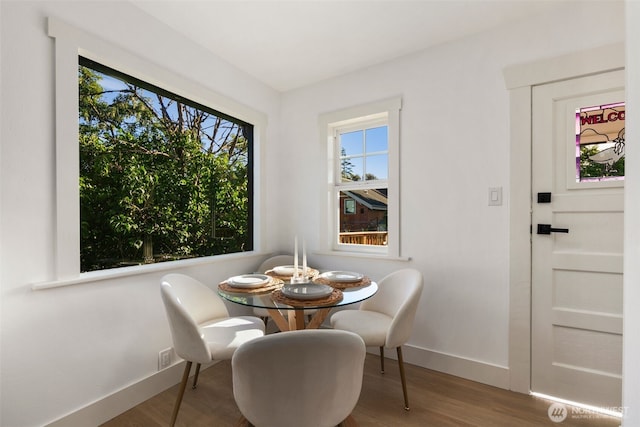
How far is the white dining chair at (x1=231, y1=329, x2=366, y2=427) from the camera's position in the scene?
37.8 inches

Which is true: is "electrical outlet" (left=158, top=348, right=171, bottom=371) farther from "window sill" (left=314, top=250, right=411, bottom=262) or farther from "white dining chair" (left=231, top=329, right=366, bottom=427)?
"window sill" (left=314, top=250, right=411, bottom=262)

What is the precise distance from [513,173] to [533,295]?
0.85 meters

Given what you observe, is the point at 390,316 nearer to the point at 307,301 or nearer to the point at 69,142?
the point at 307,301

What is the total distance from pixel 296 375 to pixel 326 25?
7.23 feet

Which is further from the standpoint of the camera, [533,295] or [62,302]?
[533,295]

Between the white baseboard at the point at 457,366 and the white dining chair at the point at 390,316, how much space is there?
1.02ft

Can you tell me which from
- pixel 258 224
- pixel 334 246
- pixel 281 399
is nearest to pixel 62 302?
pixel 281 399

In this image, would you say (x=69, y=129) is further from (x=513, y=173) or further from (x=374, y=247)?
(x=513, y=173)

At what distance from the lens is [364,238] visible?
9.26 ft

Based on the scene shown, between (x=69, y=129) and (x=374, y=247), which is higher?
(x=69, y=129)

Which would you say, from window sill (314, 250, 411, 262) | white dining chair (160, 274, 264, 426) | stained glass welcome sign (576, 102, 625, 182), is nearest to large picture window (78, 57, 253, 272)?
white dining chair (160, 274, 264, 426)

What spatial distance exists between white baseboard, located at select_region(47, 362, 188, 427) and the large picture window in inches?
30.6

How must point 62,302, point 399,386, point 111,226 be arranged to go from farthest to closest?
point 399,386 < point 111,226 < point 62,302

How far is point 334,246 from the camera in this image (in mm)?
2939
